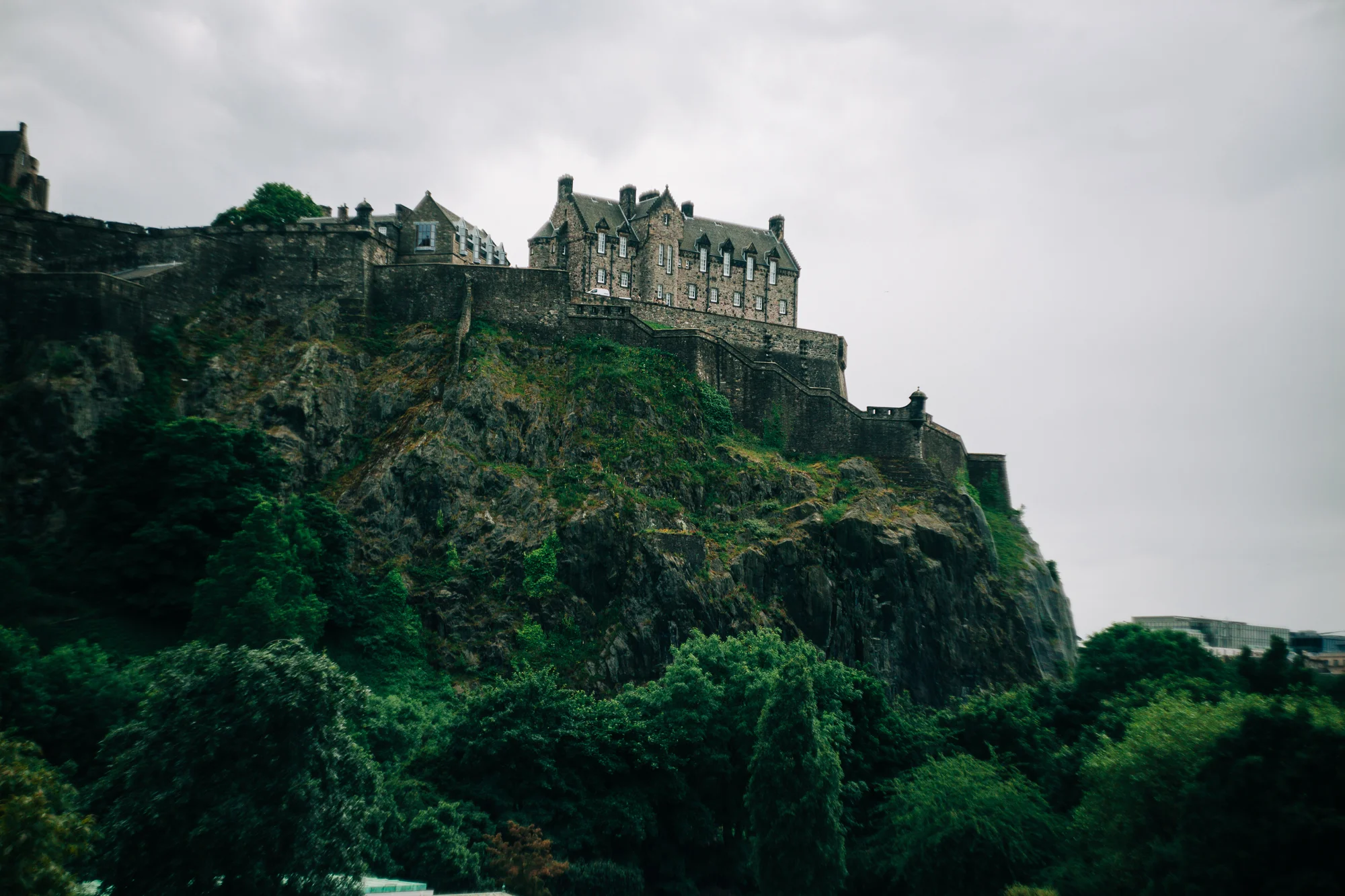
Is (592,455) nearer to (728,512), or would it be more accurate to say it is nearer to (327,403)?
(728,512)

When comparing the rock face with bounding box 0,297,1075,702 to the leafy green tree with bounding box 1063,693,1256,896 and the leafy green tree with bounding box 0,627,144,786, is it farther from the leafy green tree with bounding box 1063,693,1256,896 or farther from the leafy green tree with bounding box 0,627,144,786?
the leafy green tree with bounding box 1063,693,1256,896

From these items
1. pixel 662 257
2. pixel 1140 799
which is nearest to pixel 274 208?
pixel 662 257

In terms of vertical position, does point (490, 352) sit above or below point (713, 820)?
above

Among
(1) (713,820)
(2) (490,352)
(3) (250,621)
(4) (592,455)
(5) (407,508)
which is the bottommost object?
(1) (713,820)

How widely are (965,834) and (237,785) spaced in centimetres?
2199

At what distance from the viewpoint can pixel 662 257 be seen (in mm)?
74938

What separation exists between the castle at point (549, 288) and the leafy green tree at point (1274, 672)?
25002 millimetres

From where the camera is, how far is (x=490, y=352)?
58875 mm

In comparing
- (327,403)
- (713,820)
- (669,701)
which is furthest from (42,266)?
(713,820)

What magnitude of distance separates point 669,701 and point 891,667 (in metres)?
18.8

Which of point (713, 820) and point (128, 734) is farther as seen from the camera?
point (713, 820)

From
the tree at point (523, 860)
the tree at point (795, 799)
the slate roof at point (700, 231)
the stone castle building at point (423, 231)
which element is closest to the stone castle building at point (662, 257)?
the slate roof at point (700, 231)

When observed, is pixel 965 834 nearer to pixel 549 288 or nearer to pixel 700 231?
pixel 549 288

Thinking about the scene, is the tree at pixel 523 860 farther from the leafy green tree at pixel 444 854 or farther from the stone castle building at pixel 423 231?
the stone castle building at pixel 423 231
